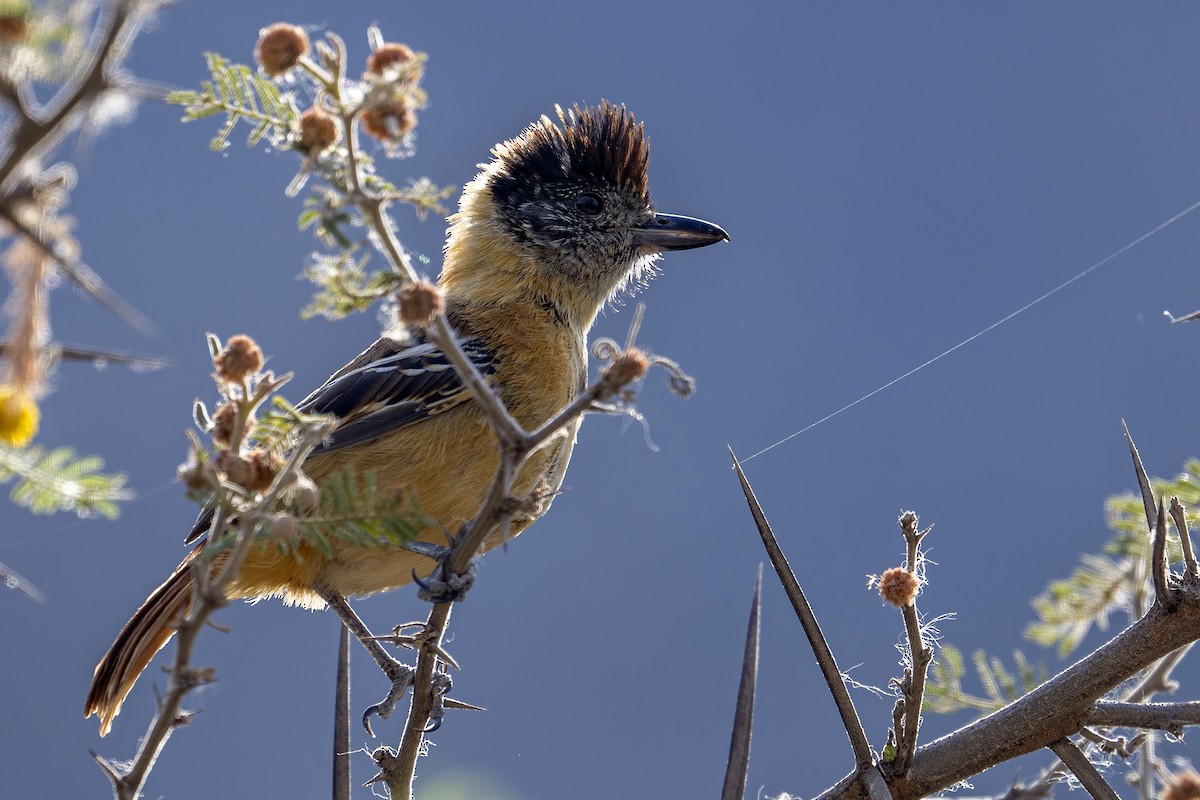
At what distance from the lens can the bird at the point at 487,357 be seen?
4.16m

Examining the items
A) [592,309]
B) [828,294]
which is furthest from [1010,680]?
[828,294]

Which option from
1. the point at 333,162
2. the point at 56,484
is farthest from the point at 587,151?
the point at 56,484

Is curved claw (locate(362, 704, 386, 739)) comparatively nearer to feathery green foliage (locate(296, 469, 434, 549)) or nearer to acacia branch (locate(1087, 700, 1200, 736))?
feathery green foliage (locate(296, 469, 434, 549))

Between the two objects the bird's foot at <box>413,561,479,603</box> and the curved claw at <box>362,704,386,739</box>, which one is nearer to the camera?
the bird's foot at <box>413,561,479,603</box>

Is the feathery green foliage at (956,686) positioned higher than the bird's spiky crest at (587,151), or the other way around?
the bird's spiky crest at (587,151)

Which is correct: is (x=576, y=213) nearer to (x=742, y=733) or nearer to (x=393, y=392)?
(x=393, y=392)

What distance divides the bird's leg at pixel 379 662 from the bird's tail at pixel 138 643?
0.48 meters

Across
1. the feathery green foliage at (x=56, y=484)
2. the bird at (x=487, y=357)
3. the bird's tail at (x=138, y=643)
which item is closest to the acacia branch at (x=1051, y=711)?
the bird at (x=487, y=357)

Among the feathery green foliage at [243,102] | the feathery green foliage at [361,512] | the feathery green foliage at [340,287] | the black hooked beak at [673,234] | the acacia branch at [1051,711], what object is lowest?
the acacia branch at [1051,711]

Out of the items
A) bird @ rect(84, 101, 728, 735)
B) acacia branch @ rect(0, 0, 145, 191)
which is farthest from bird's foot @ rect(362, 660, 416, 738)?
acacia branch @ rect(0, 0, 145, 191)

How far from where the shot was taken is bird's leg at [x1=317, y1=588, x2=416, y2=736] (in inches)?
167

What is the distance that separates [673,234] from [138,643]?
9.14ft

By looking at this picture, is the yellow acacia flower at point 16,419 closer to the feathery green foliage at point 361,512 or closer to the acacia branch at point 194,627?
the acacia branch at point 194,627

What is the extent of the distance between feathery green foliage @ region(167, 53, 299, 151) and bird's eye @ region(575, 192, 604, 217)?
3648mm
